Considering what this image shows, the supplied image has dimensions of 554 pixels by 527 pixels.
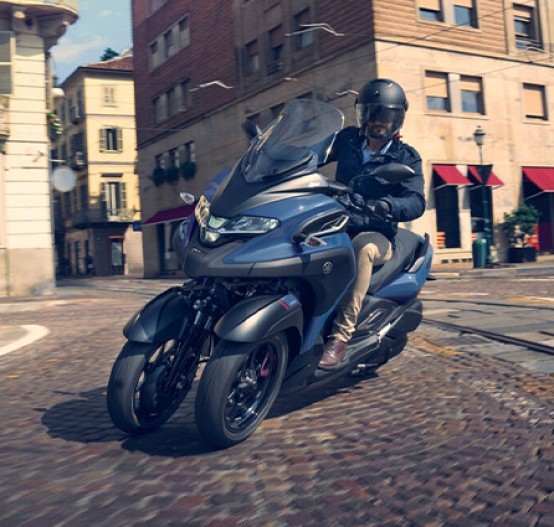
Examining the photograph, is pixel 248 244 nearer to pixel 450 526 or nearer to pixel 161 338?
pixel 161 338

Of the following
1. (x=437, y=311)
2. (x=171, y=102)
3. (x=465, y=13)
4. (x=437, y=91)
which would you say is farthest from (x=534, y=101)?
(x=437, y=311)

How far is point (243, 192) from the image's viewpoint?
10.6 ft

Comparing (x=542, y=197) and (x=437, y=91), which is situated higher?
(x=437, y=91)

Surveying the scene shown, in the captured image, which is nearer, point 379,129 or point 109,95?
point 379,129

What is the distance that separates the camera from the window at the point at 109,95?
155 ft

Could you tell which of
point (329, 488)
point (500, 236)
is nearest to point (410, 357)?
point (329, 488)

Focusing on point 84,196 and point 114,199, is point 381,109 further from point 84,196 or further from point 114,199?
point 84,196

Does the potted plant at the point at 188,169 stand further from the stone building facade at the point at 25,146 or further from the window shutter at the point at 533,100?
the window shutter at the point at 533,100

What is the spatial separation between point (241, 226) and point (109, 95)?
47162 mm

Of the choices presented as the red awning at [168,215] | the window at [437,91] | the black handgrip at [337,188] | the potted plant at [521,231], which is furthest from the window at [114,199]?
the black handgrip at [337,188]

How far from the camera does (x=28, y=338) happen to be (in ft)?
25.2

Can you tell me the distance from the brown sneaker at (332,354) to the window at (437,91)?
20.4m

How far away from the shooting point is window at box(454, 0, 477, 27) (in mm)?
23438

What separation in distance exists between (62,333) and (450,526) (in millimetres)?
6700
